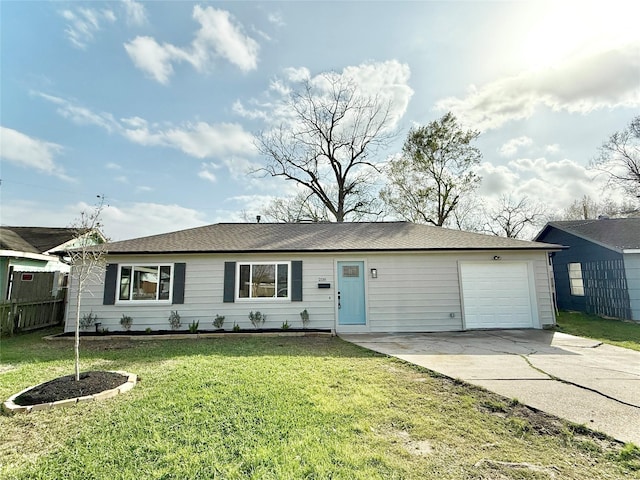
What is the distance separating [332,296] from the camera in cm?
950

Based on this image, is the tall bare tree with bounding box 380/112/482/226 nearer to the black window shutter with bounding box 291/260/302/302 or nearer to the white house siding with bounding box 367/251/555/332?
the white house siding with bounding box 367/251/555/332

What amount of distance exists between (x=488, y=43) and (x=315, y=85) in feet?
42.5

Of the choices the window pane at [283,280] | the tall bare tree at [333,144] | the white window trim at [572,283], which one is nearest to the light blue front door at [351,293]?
the window pane at [283,280]

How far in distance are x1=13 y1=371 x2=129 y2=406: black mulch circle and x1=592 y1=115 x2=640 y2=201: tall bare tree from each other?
76.1 feet

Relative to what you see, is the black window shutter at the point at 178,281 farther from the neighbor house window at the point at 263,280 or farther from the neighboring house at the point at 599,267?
the neighboring house at the point at 599,267

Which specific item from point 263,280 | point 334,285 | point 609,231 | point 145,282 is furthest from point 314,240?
point 609,231

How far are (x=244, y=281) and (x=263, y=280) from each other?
1.90 ft

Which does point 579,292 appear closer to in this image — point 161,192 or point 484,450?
point 484,450

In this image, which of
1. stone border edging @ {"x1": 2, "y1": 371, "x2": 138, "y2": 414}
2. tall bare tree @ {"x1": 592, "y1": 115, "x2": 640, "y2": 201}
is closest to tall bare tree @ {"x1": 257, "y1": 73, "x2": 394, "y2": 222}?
tall bare tree @ {"x1": 592, "y1": 115, "x2": 640, "y2": 201}

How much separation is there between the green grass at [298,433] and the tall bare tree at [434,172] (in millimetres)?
17261

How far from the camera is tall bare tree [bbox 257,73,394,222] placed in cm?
2080

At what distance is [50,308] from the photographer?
10.8 m

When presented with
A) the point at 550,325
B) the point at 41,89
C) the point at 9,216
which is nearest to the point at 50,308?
the point at 41,89

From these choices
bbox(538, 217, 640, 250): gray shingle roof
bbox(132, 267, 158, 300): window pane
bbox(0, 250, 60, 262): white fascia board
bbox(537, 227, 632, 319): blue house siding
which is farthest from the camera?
bbox(538, 217, 640, 250): gray shingle roof
